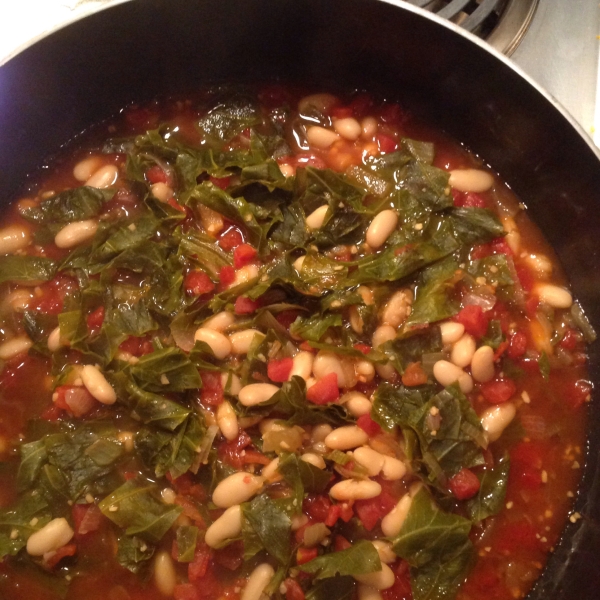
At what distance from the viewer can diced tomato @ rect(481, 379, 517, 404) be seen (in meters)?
2.75

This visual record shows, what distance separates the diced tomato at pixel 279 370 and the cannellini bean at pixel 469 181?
124 centimetres

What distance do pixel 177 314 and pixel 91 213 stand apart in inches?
27.6

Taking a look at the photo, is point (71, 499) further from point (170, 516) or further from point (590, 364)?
point (590, 364)

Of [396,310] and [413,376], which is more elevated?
[396,310]

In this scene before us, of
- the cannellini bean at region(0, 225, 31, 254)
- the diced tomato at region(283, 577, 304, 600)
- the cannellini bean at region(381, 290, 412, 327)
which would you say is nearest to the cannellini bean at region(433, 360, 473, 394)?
the cannellini bean at region(381, 290, 412, 327)

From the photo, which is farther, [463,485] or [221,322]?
[221,322]

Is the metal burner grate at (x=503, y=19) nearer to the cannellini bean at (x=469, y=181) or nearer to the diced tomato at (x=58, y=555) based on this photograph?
the cannellini bean at (x=469, y=181)

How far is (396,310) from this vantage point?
2.78 meters

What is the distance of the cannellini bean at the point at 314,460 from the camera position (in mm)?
2514

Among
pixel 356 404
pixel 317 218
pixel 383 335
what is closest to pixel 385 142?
pixel 317 218

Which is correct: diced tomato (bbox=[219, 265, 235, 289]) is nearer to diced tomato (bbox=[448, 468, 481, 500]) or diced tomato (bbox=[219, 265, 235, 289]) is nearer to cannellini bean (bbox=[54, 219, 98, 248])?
cannellini bean (bbox=[54, 219, 98, 248])

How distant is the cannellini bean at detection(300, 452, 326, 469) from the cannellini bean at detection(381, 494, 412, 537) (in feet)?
1.16

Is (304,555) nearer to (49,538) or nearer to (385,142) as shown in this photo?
(49,538)

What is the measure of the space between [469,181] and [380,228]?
56cm
